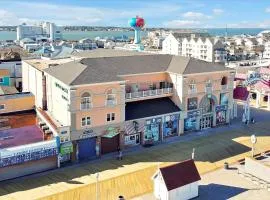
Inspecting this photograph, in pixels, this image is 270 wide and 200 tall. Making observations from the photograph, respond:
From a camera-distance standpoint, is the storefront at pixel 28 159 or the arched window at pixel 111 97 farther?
the arched window at pixel 111 97

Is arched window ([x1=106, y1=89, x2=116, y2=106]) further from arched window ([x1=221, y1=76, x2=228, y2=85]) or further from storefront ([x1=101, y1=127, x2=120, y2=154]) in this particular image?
arched window ([x1=221, y1=76, x2=228, y2=85])

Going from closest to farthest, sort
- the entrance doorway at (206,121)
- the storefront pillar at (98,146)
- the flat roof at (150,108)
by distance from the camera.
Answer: the storefront pillar at (98,146) → the flat roof at (150,108) → the entrance doorway at (206,121)

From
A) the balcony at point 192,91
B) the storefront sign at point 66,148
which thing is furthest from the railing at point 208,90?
the storefront sign at point 66,148

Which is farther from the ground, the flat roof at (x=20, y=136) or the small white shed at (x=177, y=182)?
the flat roof at (x=20, y=136)

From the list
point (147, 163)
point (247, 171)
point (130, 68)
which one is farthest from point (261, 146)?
point (130, 68)

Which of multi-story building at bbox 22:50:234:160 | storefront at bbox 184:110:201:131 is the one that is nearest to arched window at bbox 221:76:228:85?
multi-story building at bbox 22:50:234:160

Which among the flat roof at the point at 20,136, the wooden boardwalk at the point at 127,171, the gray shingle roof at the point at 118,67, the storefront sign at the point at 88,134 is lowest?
the wooden boardwalk at the point at 127,171

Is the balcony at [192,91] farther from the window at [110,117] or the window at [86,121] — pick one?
the window at [86,121]
